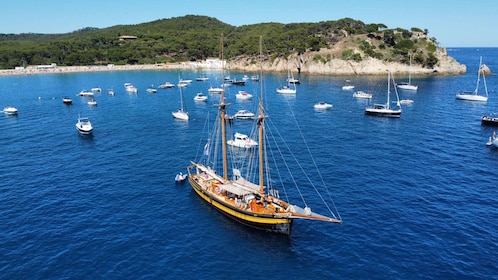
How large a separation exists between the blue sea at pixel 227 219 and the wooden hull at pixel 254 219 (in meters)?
1.13

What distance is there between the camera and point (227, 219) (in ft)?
188

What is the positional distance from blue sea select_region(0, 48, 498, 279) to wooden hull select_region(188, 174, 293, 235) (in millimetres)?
1127

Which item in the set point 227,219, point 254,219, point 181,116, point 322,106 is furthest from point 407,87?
point 254,219

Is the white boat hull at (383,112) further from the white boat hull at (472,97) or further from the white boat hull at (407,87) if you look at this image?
the white boat hull at (407,87)

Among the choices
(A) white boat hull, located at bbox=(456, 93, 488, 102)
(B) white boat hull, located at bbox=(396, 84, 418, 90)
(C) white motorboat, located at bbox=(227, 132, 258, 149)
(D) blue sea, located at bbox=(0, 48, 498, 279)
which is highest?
(B) white boat hull, located at bbox=(396, 84, 418, 90)

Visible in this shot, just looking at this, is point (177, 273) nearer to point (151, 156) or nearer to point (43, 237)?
point (43, 237)

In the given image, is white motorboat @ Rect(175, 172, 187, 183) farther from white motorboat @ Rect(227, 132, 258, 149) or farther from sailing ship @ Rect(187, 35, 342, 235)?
white motorboat @ Rect(227, 132, 258, 149)

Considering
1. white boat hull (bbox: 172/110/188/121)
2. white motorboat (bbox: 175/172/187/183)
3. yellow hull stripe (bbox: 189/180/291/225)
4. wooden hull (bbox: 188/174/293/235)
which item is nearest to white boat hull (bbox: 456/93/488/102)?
white boat hull (bbox: 172/110/188/121)

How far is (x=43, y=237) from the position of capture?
53375 mm

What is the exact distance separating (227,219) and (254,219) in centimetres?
658

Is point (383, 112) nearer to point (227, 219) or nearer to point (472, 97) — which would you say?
point (472, 97)

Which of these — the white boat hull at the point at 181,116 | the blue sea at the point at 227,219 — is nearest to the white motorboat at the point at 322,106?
the blue sea at the point at 227,219

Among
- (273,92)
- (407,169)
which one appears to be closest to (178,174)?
(407,169)

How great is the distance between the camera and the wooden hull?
50750 mm
